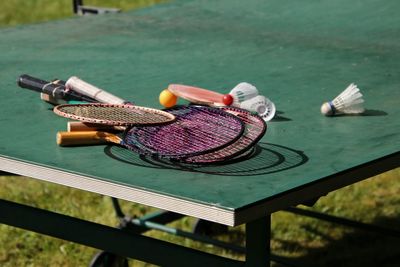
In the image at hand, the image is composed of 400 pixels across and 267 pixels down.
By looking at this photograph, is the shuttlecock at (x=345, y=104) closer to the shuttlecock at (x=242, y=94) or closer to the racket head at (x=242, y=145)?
the shuttlecock at (x=242, y=94)

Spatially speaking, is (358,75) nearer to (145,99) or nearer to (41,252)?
(145,99)

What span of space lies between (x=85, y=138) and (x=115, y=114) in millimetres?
106

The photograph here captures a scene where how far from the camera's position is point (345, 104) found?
3.03 metres

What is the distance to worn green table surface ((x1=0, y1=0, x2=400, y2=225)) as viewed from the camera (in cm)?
240

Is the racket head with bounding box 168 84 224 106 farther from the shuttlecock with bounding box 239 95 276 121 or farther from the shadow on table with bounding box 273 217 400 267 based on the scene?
the shadow on table with bounding box 273 217 400 267

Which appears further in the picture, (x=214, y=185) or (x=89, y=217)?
(x=89, y=217)

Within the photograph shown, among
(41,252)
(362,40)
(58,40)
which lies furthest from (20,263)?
(362,40)

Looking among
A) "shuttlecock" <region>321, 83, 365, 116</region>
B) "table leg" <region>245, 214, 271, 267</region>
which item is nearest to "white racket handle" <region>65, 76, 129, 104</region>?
"shuttlecock" <region>321, 83, 365, 116</region>

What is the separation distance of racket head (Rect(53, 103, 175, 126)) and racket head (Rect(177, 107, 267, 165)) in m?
0.13

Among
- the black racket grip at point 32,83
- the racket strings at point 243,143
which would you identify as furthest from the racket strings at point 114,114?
the black racket grip at point 32,83

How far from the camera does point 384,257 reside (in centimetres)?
491

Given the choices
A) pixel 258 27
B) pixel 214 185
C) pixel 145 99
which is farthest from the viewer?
pixel 258 27

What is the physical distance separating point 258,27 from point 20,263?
63.2 inches

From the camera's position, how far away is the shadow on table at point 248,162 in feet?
8.21
